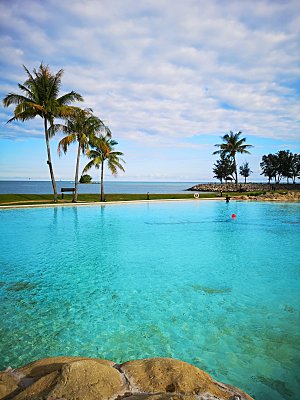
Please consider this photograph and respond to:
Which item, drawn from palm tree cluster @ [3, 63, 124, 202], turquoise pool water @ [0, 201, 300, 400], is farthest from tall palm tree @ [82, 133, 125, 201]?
turquoise pool water @ [0, 201, 300, 400]

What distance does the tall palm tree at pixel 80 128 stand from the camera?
2612cm

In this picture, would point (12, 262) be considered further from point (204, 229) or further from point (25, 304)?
point (204, 229)

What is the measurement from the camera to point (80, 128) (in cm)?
2716

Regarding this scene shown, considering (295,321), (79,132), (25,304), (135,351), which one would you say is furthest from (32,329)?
(79,132)

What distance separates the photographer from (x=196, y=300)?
6688mm

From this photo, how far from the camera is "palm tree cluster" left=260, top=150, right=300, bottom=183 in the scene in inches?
3319

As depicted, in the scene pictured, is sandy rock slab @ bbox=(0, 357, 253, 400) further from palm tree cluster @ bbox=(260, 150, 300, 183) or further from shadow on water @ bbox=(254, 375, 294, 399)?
palm tree cluster @ bbox=(260, 150, 300, 183)

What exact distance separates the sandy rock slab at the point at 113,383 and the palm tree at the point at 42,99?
25157mm

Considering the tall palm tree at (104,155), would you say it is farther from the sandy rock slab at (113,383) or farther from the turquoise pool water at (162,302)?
the sandy rock slab at (113,383)

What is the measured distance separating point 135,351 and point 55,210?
837 inches

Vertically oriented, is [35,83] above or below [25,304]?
above

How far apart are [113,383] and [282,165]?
3640 inches

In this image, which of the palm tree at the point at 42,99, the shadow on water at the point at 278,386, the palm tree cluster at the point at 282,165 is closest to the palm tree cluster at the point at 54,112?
the palm tree at the point at 42,99

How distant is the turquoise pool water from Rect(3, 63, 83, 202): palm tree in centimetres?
1487
